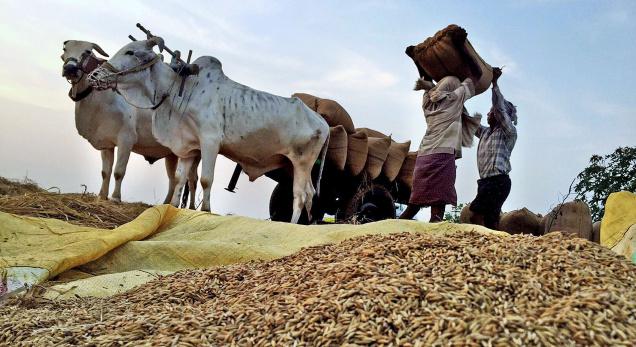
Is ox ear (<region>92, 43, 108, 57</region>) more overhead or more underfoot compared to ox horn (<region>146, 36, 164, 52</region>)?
more overhead

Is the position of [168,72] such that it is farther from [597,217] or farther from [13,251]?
[597,217]

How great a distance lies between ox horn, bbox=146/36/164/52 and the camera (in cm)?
530

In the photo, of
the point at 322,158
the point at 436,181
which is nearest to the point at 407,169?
the point at 322,158

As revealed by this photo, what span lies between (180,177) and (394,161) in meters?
1.96

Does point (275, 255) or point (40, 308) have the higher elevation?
point (275, 255)

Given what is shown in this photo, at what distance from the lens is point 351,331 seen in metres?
1.61

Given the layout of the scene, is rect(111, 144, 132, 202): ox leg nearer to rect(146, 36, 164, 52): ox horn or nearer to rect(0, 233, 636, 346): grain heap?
rect(146, 36, 164, 52): ox horn

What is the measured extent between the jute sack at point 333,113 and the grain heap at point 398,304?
3.81 metres

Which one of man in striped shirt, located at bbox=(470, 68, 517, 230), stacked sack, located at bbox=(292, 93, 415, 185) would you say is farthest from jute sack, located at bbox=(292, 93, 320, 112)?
man in striped shirt, located at bbox=(470, 68, 517, 230)

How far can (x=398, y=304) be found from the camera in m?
1.71

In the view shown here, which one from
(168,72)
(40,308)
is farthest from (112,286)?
(168,72)

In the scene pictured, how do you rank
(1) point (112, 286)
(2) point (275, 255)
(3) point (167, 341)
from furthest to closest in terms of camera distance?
(2) point (275, 255) → (1) point (112, 286) → (3) point (167, 341)

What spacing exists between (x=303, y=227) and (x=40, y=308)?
1.70m

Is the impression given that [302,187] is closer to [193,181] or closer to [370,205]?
[370,205]
